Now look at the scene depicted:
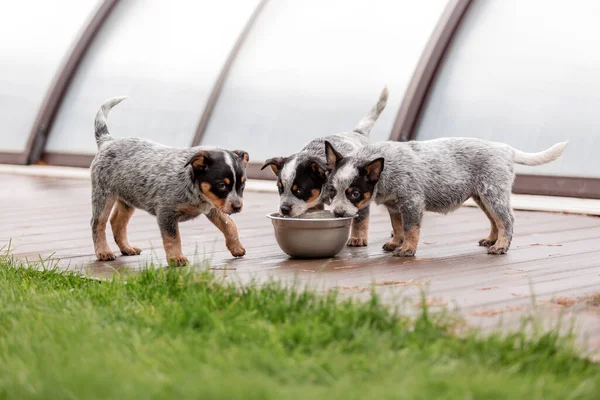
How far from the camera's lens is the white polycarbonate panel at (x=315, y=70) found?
8.05 meters

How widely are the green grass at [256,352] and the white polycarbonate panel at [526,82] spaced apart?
13.2ft

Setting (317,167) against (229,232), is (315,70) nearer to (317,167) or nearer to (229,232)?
(317,167)

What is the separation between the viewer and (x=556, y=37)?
7180mm

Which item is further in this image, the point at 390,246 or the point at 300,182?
the point at 390,246

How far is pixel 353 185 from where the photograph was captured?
4609 millimetres

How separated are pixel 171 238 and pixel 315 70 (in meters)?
4.33

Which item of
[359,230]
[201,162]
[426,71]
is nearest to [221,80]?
[426,71]

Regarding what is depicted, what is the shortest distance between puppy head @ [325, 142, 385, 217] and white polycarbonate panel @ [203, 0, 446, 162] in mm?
3183

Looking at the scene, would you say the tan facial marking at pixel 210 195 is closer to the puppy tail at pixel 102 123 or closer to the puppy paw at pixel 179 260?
the puppy paw at pixel 179 260

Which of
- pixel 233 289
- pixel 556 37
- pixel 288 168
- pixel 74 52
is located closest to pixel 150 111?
pixel 74 52

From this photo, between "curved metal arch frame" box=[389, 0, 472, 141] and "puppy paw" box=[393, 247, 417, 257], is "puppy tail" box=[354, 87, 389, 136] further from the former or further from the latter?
"curved metal arch frame" box=[389, 0, 472, 141]

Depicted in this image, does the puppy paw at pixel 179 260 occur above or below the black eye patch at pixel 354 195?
below

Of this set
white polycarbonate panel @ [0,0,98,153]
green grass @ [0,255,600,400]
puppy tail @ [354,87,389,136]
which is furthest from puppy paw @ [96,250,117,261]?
white polycarbonate panel @ [0,0,98,153]

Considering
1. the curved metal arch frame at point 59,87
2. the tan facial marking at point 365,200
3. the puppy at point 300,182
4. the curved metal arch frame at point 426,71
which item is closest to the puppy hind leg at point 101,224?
the puppy at point 300,182
